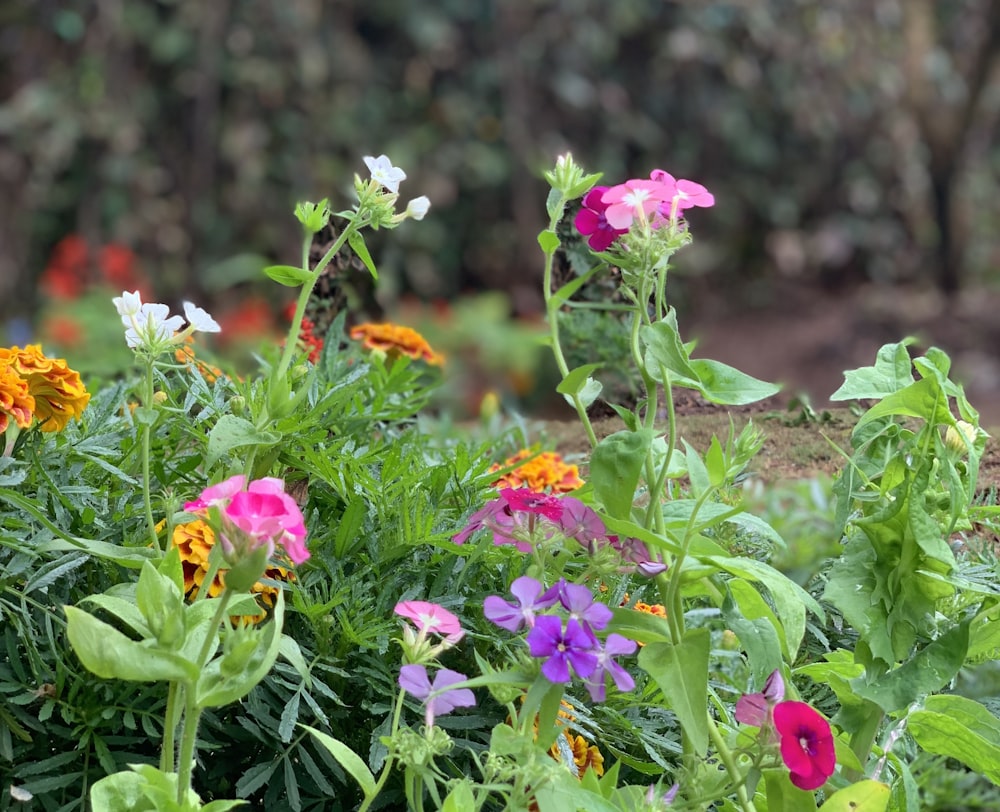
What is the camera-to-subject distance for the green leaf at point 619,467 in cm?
83

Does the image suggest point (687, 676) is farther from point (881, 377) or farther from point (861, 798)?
point (881, 377)

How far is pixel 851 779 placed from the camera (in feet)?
3.16

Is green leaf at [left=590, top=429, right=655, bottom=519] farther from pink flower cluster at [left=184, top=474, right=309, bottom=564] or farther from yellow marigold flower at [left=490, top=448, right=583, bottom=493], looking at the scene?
yellow marigold flower at [left=490, top=448, right=583, bottom=493]

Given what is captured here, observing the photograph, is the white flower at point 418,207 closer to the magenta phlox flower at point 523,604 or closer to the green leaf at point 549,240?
the green leaf at point 549,240

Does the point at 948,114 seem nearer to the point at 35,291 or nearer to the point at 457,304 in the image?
the point at 457,304

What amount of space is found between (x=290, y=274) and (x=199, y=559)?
226 mm

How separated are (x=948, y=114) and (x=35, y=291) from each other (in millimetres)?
3615

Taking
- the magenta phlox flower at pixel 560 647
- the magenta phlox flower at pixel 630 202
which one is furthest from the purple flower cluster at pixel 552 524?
the magenta phlox flower at pixel 630 202

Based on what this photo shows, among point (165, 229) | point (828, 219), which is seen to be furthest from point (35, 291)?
point (828, 219)

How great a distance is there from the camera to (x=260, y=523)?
2.35ft

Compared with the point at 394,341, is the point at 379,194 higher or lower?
higher

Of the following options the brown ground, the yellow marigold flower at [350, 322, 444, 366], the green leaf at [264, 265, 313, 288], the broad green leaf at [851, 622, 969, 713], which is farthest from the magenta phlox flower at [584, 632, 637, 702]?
the brown ground

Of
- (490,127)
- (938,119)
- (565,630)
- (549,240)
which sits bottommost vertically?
(565,630)

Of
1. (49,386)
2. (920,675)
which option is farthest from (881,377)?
(49,386)
